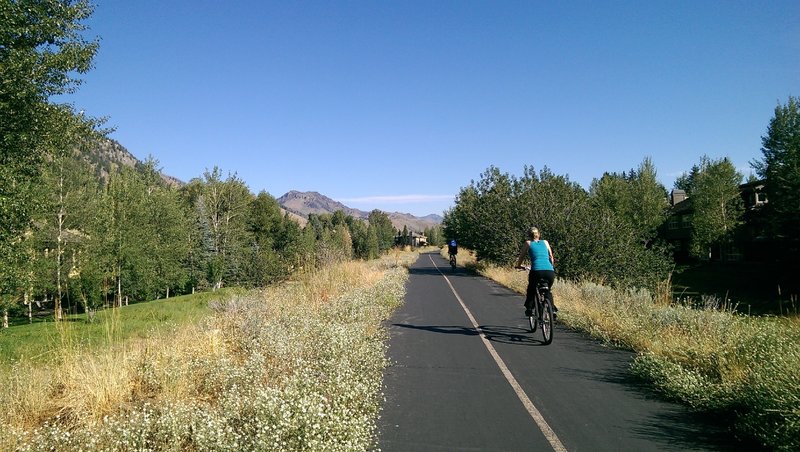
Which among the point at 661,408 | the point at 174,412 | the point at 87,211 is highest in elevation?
the point at 87,211

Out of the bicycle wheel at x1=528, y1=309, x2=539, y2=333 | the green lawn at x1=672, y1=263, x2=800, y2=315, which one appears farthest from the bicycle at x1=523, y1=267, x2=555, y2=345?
the green lawn at x1=672, y1=263, x2=800, y2=315

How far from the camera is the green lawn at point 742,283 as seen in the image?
34188 millimetres

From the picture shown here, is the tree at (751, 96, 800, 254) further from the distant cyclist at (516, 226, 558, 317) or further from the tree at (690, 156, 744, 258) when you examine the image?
the distant cyclist at (516, 226, 558, 317)

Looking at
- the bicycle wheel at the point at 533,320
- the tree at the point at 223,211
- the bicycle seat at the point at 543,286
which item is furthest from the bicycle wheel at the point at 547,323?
the tree at the point at 223,211

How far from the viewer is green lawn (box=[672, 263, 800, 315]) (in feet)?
112

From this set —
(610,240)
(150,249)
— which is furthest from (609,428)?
(150,249)

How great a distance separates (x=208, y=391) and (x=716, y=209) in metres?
60.8

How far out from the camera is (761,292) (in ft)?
127

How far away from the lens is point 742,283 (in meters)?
42.9

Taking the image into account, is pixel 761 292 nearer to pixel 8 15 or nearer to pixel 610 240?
pixel 610 240

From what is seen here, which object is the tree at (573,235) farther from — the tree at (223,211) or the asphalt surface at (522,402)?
the tree at (223,211)

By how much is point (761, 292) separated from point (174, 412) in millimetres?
46926

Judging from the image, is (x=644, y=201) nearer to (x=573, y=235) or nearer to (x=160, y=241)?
(x=573, y=235)

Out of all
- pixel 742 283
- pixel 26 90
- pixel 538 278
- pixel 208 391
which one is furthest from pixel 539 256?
pixel 742 283
